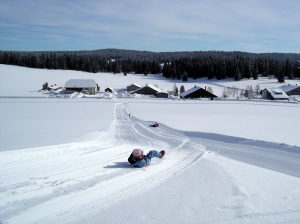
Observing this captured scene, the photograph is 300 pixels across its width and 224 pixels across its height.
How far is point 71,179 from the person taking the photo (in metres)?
7.53

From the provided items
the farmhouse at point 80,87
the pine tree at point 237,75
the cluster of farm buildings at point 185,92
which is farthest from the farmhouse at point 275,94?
the farmhouse at point 80,87

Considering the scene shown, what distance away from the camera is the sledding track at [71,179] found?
571 cm

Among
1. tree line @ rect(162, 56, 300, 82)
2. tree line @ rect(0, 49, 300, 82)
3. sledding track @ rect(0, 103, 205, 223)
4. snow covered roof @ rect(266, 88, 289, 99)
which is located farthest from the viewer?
tree line @ rect(0, 49, 300, 82)

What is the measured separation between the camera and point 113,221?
5.22m

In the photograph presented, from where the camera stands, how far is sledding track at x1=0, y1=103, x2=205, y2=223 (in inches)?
225

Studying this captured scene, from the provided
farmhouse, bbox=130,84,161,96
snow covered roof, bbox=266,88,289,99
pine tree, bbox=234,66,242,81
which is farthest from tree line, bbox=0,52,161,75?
snow covered roof, bbox=266,88,289,99

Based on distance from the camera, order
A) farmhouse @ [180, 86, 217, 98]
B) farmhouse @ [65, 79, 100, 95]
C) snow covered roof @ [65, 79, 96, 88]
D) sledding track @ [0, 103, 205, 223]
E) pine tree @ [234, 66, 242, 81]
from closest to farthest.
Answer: sledding track @ [0, 103, 205, 223] < farmhouse @ [180, 86, 217, 98] < farmhouse @ [65, 79, 100, 95] < snow covered roof @ [65, 79, 96, 88] < pine tree @ [234, 66, 242, 81]

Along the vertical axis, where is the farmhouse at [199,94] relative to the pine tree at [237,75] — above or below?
below

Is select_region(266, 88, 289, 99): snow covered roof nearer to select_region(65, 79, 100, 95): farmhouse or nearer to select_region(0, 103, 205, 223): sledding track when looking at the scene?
select_region(65, 79, 100, 95): farmhouse

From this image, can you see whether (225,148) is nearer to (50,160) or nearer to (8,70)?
(50,160)

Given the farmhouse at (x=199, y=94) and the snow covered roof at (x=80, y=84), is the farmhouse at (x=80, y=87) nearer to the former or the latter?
the snow covered roof at (x=80, y=84)

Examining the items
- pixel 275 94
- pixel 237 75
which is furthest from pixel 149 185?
pixel 237 75

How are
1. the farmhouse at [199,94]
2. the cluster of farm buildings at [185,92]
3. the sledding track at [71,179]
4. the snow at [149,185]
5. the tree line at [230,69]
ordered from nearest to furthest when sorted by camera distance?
the snow at [149,185] → the sledding track at [71,179] → the cluster of farm buildings at [185,92] → the farmhouse at [199,94] → the tree line at [230,69]

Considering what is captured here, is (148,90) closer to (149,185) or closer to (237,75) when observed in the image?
(237,75)
